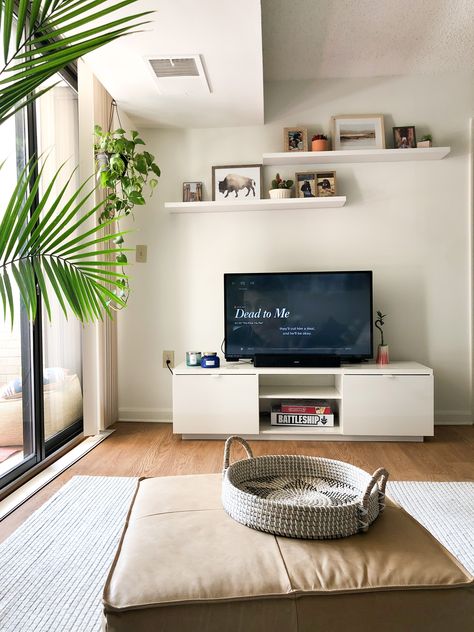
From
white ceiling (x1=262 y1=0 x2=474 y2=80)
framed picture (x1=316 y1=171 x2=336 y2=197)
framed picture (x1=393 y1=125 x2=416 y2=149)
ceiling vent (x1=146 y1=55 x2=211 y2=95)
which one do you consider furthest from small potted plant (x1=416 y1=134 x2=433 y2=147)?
ceiling vent (x1=146 y1=55 x2=211 y2=95)

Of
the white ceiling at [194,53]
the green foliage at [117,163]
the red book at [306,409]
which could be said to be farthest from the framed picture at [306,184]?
the red book at [306,409]

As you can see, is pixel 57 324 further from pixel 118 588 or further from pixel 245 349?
pixel 118 588

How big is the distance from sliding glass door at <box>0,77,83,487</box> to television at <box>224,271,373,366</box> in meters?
1.10

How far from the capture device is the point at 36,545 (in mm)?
1870

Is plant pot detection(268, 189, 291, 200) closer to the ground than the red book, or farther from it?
farther from it

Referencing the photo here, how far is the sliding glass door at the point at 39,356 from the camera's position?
248 centimetres

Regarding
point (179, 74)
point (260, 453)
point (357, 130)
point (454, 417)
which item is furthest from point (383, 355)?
point (179, 74)

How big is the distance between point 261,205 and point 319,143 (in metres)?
0.60

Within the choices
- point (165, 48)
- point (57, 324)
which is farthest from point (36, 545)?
point (165, 48)

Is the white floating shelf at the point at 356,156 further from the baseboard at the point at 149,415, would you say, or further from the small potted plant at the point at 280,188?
the baseboard at the point at 149,415

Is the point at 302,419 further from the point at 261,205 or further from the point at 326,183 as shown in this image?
the point at 326,183

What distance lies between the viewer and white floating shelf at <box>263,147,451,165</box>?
139 inches

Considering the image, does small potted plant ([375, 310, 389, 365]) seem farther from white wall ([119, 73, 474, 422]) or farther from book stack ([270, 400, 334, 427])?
book stack ([270, 400, 334, 427])

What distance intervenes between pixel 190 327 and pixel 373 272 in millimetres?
1440
